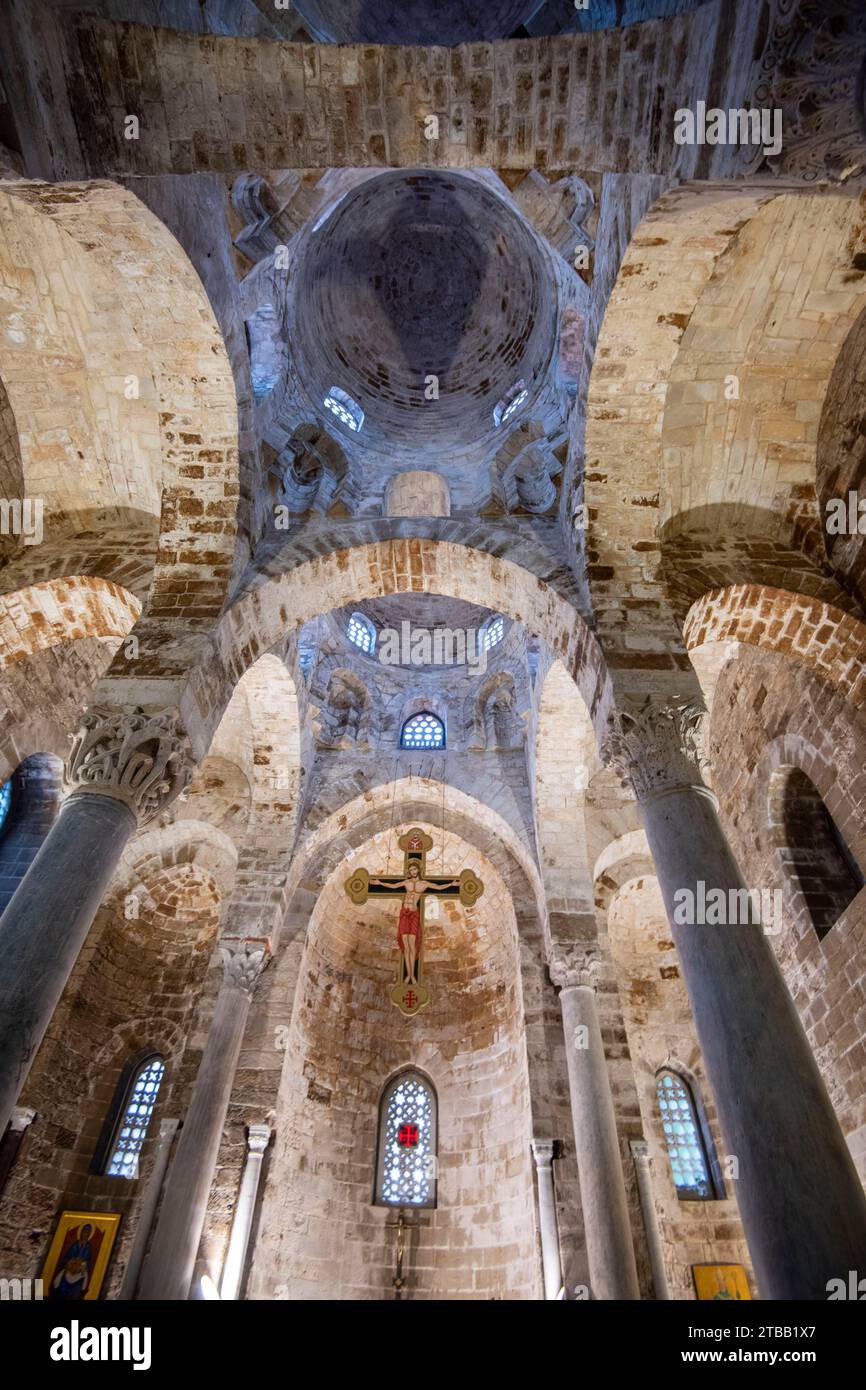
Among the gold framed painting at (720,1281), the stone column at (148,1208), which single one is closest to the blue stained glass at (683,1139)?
the gold framed painting at (720,1281)

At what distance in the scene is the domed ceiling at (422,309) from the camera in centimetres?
1202

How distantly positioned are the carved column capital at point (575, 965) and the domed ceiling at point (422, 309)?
7892 millimetres

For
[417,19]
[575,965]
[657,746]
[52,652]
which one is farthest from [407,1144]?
[417,19]

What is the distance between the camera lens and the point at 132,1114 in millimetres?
10344

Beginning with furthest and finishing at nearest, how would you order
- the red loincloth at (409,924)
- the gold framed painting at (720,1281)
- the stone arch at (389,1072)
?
the stone arch at (389,1072) < the red loincloth at (409,924) < the gold framed painting at (720,1281)

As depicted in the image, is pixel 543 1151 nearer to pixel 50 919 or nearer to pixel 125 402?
pixel 50 919

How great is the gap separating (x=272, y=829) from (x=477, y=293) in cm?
1144

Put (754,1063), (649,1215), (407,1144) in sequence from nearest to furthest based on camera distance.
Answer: (754,1063), (649,1215), (407,1144)

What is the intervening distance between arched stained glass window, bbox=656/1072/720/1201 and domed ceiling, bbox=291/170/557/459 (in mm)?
10663

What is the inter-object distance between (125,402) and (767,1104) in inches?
345

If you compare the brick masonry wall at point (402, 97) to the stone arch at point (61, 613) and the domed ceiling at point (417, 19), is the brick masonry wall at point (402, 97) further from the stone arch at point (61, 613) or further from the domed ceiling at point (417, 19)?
the domed ceiling at point (417, 19)

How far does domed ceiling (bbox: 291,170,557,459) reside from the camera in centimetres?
1202

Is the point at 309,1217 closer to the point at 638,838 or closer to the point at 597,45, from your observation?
the point at 638,838

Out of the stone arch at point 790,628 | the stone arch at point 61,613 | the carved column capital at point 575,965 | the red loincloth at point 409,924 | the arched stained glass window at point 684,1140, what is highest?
the stone arch at point 61,613
